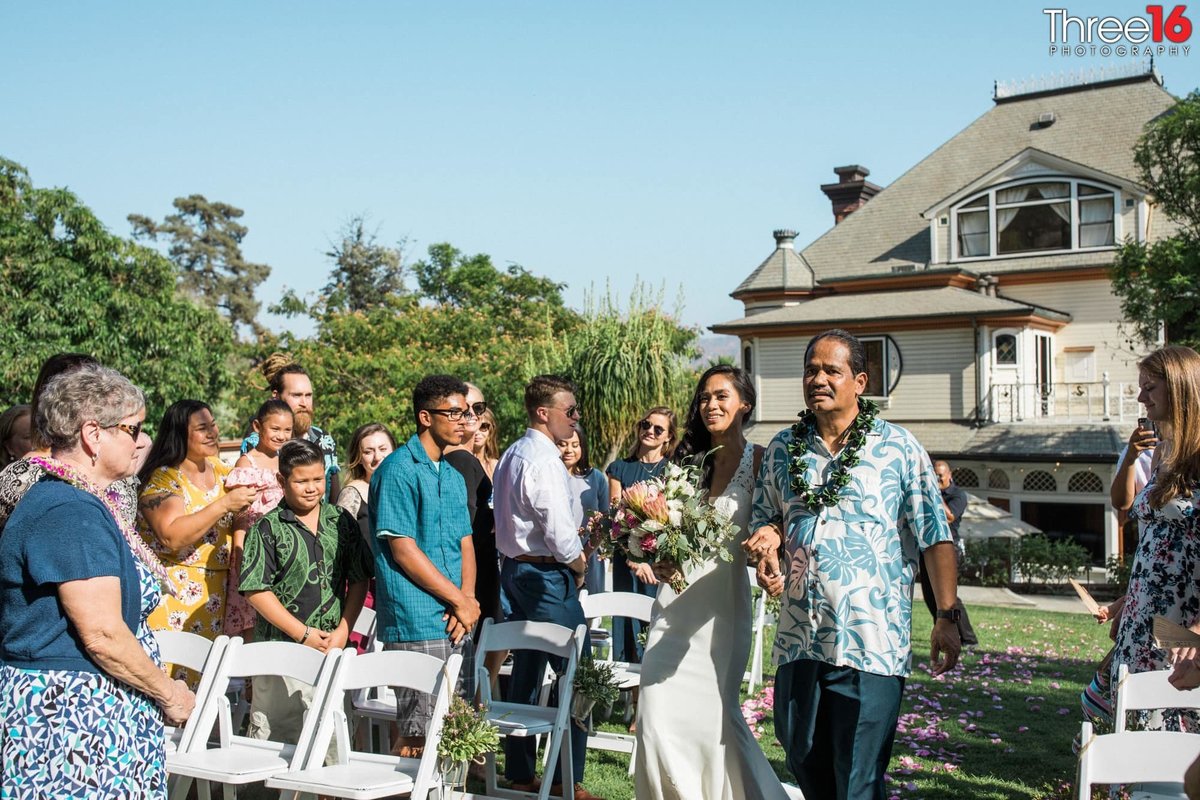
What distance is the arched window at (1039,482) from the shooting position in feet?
90.0

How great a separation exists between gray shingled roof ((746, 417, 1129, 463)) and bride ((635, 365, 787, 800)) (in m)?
20.1

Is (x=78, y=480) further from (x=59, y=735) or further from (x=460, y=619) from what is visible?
(x=460, y=619)

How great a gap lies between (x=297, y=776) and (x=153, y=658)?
117 centimetres

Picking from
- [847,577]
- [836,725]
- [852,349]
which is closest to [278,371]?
[852,349]

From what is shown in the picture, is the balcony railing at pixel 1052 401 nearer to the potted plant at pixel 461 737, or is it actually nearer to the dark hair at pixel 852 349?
the dark hair at pixel 852 349

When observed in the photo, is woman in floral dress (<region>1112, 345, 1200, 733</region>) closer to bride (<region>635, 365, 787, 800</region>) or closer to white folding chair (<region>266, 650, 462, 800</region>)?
bride (<region>635, 365, 787, 800</region>)

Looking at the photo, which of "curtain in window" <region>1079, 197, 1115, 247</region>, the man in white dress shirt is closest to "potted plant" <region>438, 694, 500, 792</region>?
the man in white dress shirt

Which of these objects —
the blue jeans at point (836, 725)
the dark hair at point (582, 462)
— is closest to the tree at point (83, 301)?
the dark hair at point (582, 462)

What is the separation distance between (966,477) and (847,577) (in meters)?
25.7

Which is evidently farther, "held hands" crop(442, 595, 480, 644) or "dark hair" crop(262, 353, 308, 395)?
"dark hair" crop(262, 353, 308, 395)

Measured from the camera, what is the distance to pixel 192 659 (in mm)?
5648

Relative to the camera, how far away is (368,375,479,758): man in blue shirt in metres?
5.67

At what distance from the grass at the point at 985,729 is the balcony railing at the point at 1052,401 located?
16.8m

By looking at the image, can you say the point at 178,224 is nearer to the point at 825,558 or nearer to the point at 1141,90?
the point at 1141,90
